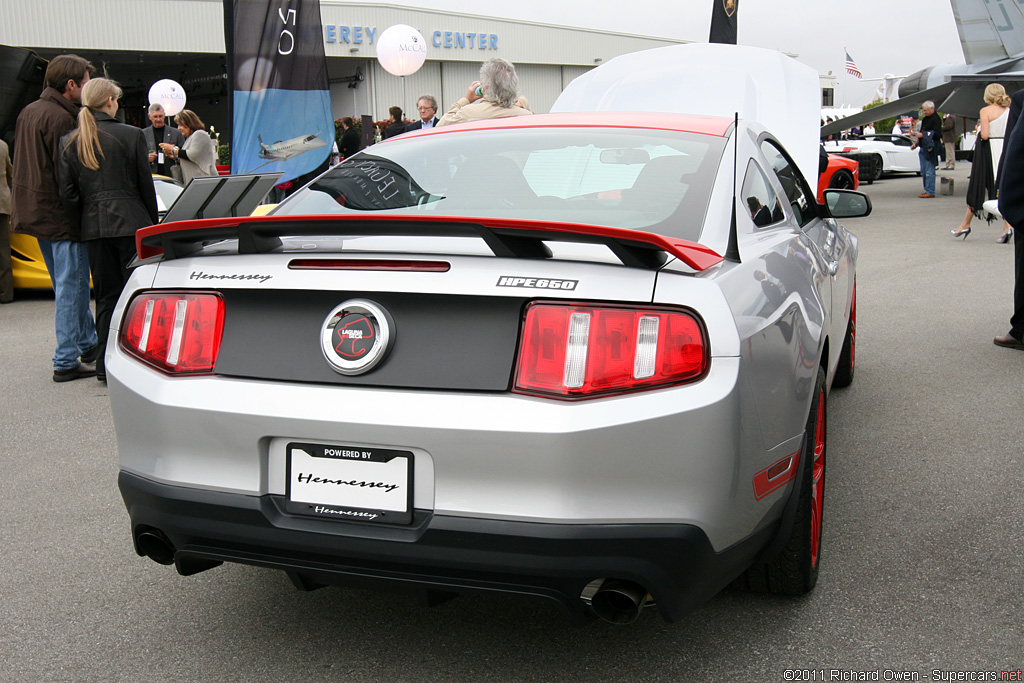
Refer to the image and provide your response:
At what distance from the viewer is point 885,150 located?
2572 centimetres

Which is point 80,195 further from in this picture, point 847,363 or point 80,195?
Answer: point 847,363

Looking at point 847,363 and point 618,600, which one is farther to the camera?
point 847,363

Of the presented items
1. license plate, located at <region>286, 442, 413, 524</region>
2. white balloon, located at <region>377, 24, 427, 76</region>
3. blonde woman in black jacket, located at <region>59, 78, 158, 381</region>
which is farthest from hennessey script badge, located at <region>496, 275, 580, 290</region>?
white balloon, located at <region>377, 24, 427, 76</region>

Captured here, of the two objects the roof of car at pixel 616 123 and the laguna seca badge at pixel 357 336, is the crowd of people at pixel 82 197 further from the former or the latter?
the laguna seca badge at pixel 357 336

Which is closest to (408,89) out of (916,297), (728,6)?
(728,6)

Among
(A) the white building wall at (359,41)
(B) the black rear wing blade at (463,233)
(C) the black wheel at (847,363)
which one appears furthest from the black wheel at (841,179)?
(A) the white building wall at (359,41)

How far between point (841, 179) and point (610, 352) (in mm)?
17243

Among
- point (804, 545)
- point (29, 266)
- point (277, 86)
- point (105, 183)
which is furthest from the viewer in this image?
point (29, 266)

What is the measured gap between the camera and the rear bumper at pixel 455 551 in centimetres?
186

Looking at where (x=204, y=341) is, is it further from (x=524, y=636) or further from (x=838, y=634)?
(x=838, y=634)

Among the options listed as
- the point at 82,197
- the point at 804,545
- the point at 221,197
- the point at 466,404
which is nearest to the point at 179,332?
the point at 466,404

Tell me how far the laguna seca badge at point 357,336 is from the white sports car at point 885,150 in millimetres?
24862

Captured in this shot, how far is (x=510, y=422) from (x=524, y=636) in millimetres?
910

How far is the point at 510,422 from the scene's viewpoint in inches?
72.9
